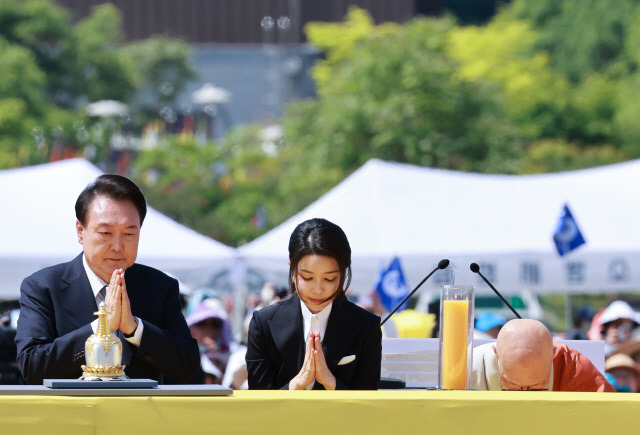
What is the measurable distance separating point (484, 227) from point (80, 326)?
8978 mm

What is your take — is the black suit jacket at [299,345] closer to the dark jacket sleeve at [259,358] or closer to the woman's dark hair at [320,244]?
the dark jacket sleeve at [259,358]

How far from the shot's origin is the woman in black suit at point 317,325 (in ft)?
12.7

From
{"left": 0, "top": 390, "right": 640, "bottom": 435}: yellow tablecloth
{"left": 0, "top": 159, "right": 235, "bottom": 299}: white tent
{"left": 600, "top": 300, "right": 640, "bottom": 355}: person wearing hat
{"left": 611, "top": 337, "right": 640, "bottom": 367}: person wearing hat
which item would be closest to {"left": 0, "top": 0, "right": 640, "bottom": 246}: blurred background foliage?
{"left": 0, "top": 159, "right": 235, "bottom": 299}: white tent

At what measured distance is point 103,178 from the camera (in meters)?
3.61

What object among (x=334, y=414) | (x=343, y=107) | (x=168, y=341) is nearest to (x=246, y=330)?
(x=168, y=341)

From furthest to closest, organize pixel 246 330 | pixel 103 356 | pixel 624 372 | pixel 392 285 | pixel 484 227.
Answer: pixel 484 227
pixel 392 285
pixel 246 330
pixel 624 372
pixel 103 356

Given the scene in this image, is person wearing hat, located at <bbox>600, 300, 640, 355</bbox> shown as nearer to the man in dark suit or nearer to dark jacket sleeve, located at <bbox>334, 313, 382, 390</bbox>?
dark jacket sleeve, located at <bbox>334, 313, 382, 390</bbox>

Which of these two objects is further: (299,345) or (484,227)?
(484,227)

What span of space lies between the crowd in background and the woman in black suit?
2533mm

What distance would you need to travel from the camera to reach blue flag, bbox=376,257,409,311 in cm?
1077

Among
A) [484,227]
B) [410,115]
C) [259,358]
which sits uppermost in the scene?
[410,115]

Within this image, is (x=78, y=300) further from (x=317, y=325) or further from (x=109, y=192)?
(x=317, y=325)

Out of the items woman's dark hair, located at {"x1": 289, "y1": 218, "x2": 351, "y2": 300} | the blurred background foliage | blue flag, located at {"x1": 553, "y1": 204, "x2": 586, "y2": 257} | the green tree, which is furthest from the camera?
the blurred background foliage

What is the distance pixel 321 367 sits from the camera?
12.0ft
